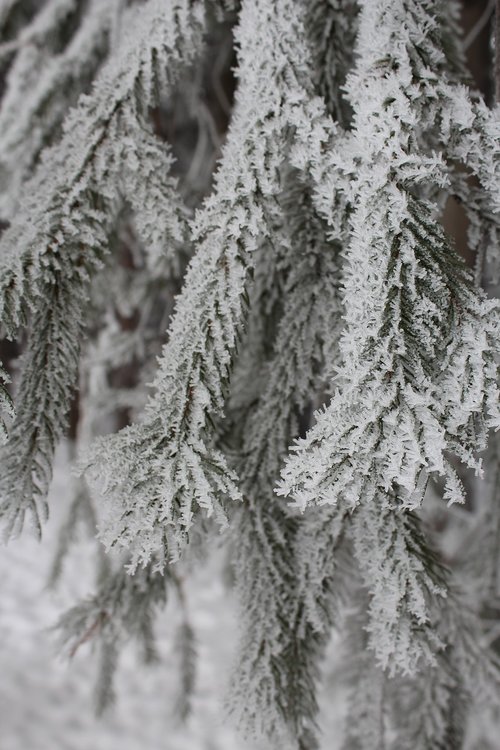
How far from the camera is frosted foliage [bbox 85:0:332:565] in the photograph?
812mm

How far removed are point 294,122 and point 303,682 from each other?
1009 mm

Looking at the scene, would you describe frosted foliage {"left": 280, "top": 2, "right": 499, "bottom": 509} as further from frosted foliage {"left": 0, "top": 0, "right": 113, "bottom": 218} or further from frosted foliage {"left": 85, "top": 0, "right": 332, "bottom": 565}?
frosted foliage {"left": 0, "top": 0, "right": 113, "bottom": 218}

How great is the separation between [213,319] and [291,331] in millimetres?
244

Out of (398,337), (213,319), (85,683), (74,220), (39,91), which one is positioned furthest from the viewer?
(85,683)

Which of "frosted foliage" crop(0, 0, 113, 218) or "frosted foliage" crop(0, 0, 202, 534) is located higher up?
"frosted foliage" crop(0, 0, 113, 218)

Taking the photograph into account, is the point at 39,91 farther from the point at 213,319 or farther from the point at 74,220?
the point at 213,319

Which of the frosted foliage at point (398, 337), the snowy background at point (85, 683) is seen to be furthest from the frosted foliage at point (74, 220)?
the snowy background at point (85, 683)

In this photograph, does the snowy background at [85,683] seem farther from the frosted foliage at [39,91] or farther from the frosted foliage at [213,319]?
the frosted foliage at [213,319]

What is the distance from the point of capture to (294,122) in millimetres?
939

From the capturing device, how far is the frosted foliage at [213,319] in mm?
812

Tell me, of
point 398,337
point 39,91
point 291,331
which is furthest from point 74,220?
point 39,91

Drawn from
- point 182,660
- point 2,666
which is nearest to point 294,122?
point 182,660

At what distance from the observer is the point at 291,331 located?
1099mm

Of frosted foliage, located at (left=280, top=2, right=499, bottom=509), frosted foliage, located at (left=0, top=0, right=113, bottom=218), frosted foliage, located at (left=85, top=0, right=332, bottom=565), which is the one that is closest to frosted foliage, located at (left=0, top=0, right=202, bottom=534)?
frosted foliage, located at (left=85, top=0, right=332, bottom=565)
